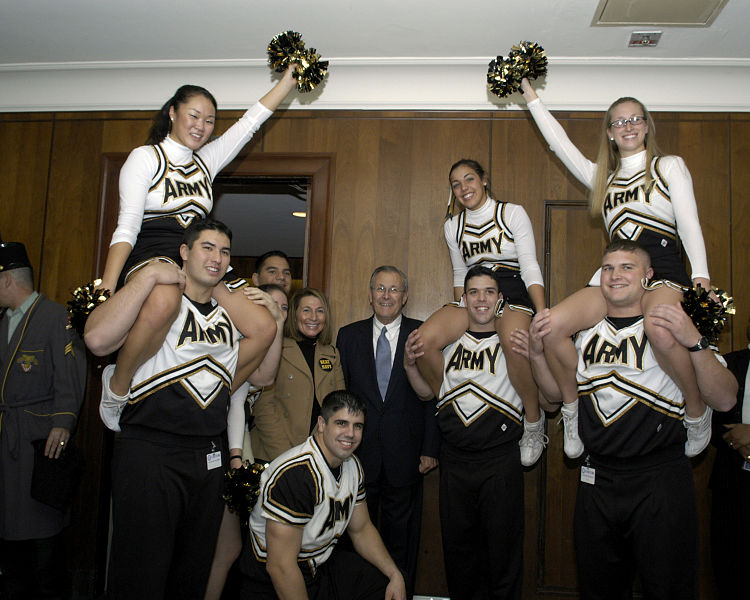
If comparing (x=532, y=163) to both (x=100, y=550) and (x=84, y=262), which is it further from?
(x=100, y=550)

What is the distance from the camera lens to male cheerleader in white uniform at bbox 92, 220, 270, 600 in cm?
251

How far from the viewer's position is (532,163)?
4.30 m

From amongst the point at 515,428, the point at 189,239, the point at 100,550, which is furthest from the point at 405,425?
the point at 100,550

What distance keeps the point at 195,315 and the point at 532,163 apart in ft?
8.59

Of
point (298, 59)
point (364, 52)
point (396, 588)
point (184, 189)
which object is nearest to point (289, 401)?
point (396, 588)

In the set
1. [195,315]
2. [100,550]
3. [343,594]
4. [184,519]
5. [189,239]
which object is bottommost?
[100,550]

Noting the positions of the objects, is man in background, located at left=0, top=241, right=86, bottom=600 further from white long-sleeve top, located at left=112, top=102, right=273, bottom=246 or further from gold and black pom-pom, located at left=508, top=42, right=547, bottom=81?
gold and black pom-pom, located at left=508, top=42, right=547, bottom=81

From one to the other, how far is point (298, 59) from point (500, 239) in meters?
1.45

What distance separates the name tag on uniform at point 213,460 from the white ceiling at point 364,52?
8.28 ft

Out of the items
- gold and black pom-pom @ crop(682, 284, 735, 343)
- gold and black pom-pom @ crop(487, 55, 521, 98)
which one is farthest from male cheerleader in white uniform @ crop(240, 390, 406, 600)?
gold and black pom-pom @ crop(487, 55, 521, 98)

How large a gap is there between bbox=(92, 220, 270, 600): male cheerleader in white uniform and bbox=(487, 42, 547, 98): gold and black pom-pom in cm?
166

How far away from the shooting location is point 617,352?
2754mm

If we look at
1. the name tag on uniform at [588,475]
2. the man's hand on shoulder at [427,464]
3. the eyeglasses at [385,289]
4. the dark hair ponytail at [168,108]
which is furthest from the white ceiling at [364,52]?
the name tag on uniform at [588,475]

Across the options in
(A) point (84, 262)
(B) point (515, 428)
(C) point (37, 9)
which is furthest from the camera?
(A) point (84, 262)
